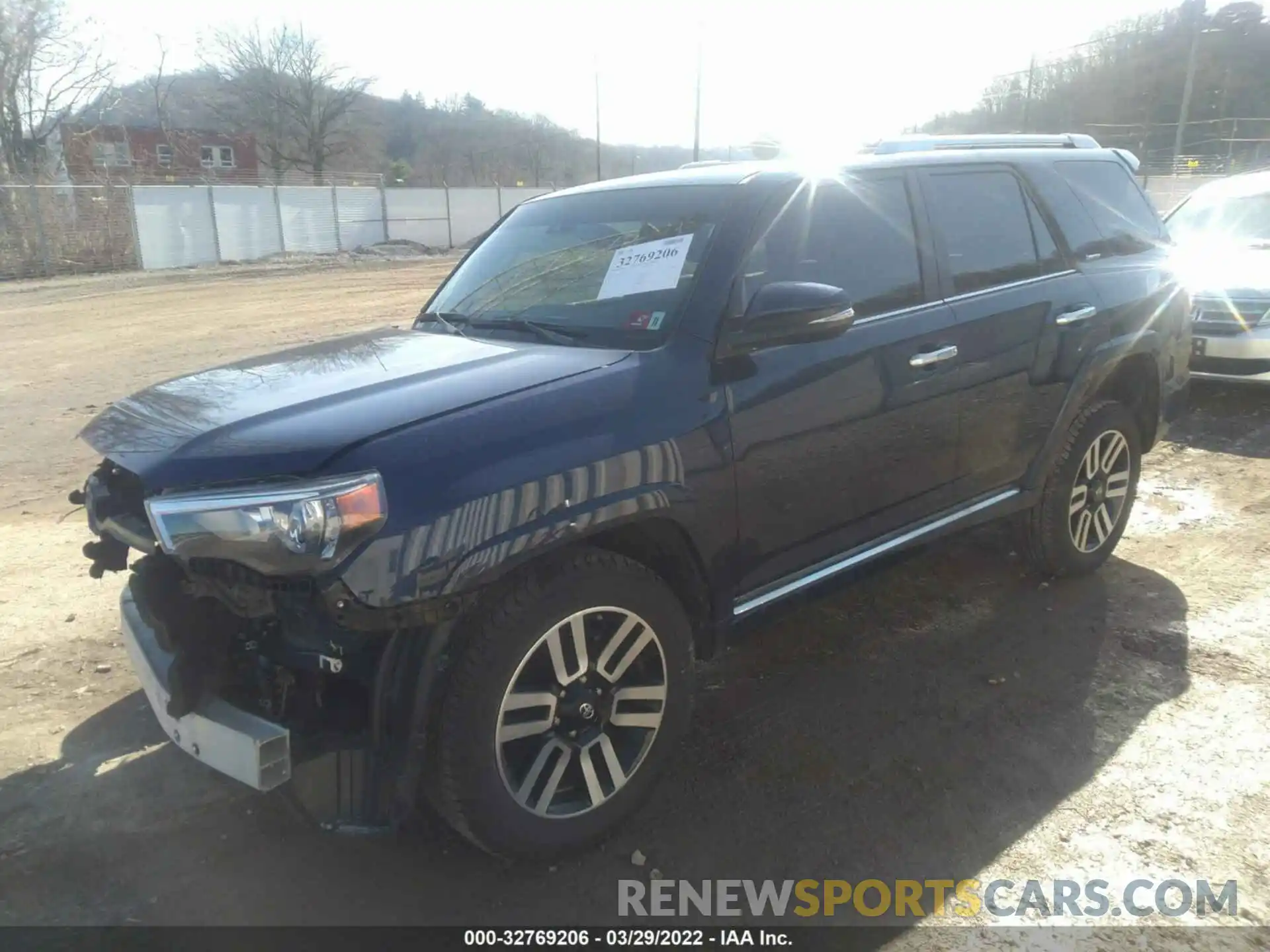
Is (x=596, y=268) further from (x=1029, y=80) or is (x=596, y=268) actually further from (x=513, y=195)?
(x=1029, y=80)

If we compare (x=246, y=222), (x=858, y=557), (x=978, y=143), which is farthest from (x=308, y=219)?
(x=858, y=557)

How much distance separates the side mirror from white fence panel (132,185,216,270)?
86.9 ft

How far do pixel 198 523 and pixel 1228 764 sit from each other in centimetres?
330

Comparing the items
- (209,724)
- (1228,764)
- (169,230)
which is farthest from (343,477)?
(169,230)

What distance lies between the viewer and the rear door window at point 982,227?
384 centimetres

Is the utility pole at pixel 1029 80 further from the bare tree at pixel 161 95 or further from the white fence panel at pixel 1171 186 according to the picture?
the bare tree at pixel 161 95

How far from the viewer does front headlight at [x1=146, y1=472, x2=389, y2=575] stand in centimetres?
229

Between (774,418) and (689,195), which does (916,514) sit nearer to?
(774,418)

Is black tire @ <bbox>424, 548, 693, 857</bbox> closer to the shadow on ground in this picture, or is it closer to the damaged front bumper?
the shadow on ground

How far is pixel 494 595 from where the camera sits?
2504 mm

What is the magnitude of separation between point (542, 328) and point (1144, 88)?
183 ft

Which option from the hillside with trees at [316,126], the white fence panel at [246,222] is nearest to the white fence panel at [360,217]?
the white fence panel at [246,222]

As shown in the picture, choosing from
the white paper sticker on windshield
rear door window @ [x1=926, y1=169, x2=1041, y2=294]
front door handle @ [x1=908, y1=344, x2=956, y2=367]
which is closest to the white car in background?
rear door window @ [x1=926, y1=169, x2=1041, y2=294]

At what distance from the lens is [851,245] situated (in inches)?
138
